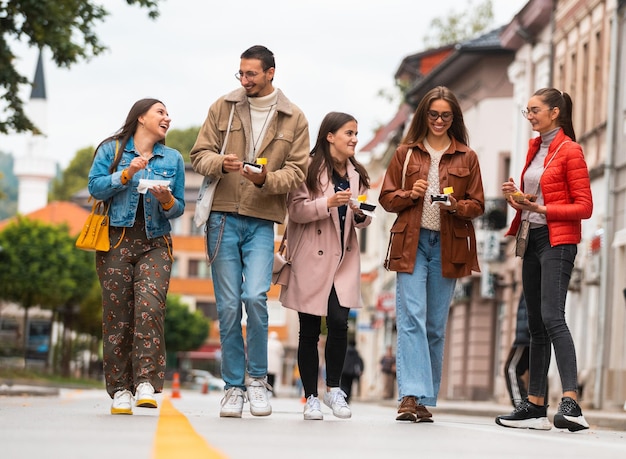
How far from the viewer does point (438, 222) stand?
1120 centimetres

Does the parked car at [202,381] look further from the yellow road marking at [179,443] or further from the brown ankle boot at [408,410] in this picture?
the yellow road marking at [179,443]

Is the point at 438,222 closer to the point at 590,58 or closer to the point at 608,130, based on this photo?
the point at 608,130

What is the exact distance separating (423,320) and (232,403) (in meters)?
1.38

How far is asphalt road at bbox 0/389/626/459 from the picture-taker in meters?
7.34

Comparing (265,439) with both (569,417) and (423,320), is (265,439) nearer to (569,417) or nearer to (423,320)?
(569,417)

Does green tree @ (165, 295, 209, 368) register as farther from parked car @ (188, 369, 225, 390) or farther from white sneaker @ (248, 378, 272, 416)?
white sneaker @ (248, 378, 272, 416)

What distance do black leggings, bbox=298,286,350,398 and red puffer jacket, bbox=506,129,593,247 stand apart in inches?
54.7

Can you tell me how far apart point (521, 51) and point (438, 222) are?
1245 inches

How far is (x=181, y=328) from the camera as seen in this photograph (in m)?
99.6

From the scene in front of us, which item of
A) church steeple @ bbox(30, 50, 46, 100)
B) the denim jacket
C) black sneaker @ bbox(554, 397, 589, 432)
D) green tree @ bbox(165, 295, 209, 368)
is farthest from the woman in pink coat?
church steeple @ bbox(30, 50, 46, 100)

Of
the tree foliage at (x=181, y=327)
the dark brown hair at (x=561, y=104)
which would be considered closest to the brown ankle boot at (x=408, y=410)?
the dark brown hair at (x=561, y=104)

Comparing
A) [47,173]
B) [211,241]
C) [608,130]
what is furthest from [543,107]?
[47,173]

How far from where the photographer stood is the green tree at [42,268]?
5778 cm

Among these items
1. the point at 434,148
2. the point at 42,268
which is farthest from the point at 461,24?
the point at 434,148
